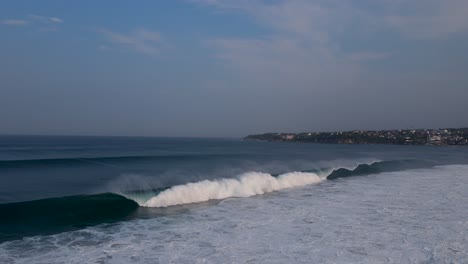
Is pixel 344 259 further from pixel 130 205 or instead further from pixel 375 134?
pixel 375 134

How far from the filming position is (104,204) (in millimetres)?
13508

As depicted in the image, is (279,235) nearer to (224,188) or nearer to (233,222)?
(233,222)

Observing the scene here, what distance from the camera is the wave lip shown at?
47.9 ft

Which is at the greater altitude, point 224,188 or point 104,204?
point 224,188

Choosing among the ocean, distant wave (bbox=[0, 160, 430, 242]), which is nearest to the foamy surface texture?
the ocean

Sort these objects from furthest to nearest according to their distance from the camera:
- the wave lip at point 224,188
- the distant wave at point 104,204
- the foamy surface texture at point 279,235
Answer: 1. the wave lip at point 224,188
2. the distant wave at point 104,204
3. the foamy surface texture at point 279,235

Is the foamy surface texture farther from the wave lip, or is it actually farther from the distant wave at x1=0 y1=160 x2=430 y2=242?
the distant wave at x1=0 y1=160 x2=430 y2=242

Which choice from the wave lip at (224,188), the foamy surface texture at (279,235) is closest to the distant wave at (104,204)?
the wave lip at (224,188)

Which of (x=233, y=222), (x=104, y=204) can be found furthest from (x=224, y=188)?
(x=233, y=222)

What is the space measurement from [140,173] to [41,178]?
5.16 metres

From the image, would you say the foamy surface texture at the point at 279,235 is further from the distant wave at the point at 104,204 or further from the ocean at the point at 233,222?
the distant wave at the point at 104,204

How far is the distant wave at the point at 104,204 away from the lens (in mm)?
10703

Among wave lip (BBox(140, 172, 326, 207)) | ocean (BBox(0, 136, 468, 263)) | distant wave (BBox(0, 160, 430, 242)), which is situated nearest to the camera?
ocean (BBox(0, 136, 468, 263))

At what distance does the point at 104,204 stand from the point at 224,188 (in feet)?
17.3
